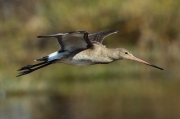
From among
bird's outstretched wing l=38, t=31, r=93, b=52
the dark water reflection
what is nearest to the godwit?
bird's outstretched wing l=38, t=31, r=93, b=52

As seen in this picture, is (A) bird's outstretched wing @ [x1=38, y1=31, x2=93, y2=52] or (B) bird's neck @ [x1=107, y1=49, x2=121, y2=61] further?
(B) bird's neck @ [x1=107, y1=49, x2=121, y2=61]

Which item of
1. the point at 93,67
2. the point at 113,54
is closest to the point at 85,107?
the point at 93,67

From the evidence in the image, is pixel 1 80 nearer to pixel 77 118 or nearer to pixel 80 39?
pixel 77 118

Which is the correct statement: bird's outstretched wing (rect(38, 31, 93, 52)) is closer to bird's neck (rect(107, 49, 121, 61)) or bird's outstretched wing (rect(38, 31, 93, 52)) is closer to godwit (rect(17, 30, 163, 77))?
godwit (rect(17, 30, 163, 77))

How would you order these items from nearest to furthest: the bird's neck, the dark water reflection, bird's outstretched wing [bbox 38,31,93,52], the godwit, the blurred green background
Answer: bird's outstretched wing [bbox 38,31,93,52] → the godwit → the bird's neck → the dark water reflection → the blurred green background

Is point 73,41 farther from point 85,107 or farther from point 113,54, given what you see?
point 85,107

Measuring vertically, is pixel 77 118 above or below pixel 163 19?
below

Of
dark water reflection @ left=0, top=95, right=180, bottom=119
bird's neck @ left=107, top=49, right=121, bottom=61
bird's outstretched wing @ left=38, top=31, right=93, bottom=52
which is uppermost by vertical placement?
bird's outstretched wing @ left=38, top=31, right=93, bottom=52

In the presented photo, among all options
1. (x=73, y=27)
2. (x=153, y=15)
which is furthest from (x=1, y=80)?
(x=153, y=15)
